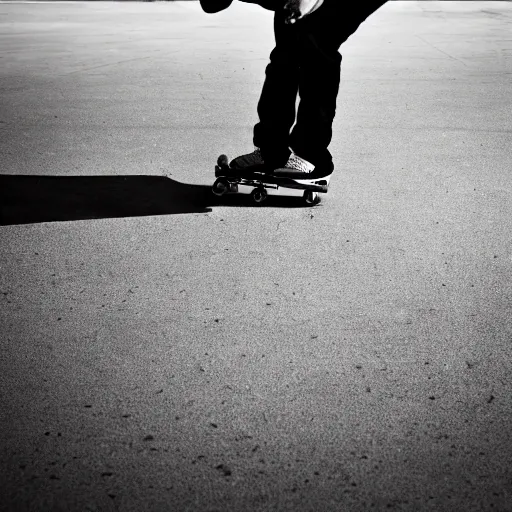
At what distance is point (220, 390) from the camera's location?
2.66 m

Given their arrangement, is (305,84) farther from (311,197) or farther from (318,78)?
(311,197)

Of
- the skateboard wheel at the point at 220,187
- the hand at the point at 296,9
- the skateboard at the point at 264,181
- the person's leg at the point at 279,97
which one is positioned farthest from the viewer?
the skateboard wheel at the point at 220,187

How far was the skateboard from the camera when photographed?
4.61m

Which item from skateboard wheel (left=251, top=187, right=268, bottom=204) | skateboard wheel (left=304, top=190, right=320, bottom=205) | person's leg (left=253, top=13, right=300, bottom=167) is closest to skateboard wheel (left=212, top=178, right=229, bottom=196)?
skateboard wheel (left=251, top=187, right=268, bottom=204)

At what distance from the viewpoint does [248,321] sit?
3.18 metres

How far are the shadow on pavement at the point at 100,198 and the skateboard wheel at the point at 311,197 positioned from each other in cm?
8

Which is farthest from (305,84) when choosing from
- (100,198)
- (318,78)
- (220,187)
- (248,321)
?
(248,321)

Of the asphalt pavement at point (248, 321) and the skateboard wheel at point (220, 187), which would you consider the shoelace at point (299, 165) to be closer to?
the asphalt pavement at point (248, 321)

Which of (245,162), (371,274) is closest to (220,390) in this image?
(371,274)

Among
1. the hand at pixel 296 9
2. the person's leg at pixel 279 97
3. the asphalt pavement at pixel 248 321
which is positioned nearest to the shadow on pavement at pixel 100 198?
the asphalt pavement at pixel 248 321

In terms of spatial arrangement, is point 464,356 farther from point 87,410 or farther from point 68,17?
point 68,17

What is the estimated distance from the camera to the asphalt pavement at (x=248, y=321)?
224 centimetres

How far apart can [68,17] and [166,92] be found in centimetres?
963

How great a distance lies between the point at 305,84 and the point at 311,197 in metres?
0.78
